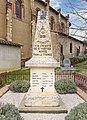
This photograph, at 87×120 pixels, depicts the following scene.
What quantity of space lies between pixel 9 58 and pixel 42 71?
15055 millimetres

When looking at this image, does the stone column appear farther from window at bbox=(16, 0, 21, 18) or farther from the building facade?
window at bbox=(16, 0, 21, 18)

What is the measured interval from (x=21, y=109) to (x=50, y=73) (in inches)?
57.4

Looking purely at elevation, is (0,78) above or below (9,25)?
below

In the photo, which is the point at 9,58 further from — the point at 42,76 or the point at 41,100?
the point at 41,100

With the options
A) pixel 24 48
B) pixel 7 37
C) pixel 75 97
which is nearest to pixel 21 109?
pixel 75 97

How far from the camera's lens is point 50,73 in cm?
750

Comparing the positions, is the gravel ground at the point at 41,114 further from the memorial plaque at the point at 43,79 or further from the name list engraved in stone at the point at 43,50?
the name list engraved in stone at the point at 43,50

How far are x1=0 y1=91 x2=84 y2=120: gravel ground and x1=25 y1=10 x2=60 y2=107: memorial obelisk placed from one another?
0.65m

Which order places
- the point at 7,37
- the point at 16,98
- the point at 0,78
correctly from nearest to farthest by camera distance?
the point at 16,98, the point at 0,78, the point at 7,37

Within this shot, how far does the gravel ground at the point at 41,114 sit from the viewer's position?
21.3ft

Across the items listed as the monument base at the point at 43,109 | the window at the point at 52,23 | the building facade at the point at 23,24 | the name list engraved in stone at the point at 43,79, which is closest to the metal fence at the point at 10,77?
the name list engraved in stone at the point at 43,79

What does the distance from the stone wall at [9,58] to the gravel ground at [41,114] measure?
10743 millimetres

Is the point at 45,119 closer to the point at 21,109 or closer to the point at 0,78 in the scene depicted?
the point at 21,109

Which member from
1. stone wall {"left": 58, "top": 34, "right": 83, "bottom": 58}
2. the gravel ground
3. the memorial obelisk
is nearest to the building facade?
stone wall {"left": 58, "top": 34, "right": 83, "bottom": 58}
